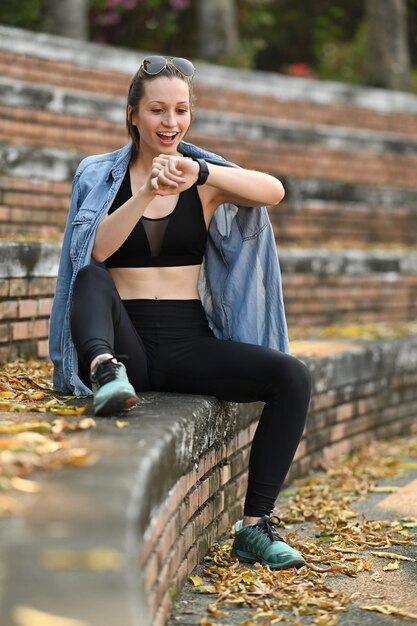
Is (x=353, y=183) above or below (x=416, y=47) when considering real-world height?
below

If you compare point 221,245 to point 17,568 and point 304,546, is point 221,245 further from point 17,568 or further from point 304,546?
point 17,568

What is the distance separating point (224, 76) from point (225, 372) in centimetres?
830

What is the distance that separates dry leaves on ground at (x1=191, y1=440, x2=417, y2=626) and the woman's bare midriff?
90 centimetres

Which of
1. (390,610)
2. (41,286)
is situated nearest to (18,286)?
(41,286)

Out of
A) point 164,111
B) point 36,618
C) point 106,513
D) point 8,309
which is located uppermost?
point 164,111

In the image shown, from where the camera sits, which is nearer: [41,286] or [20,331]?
[20,331]

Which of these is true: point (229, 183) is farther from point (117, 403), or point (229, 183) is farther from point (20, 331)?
point (20, 331)

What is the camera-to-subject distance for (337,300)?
8289mm

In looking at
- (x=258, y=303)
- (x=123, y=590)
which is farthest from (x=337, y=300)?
(x=123, y=590)

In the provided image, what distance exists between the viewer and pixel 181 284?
13.3 feet

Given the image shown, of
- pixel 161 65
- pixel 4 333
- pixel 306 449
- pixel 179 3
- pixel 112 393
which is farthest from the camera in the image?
pixel 179 3

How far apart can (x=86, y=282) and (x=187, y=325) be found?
441 millimetres

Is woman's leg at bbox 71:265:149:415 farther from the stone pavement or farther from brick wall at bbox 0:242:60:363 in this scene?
brick wall at bbox 0:242:60:363

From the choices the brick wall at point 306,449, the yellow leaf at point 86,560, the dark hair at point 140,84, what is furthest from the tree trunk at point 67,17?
the yellow leaf at point 86,560
